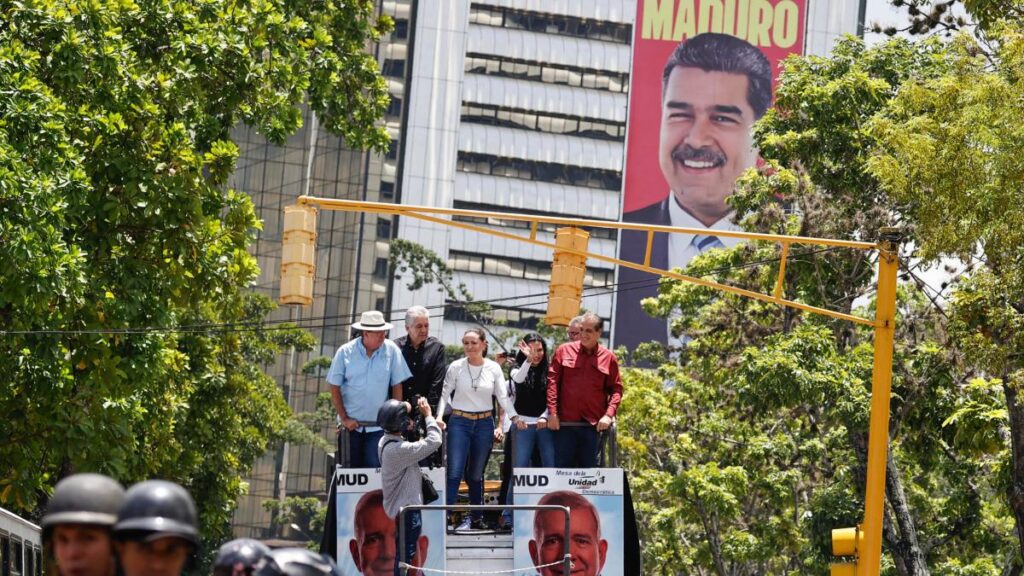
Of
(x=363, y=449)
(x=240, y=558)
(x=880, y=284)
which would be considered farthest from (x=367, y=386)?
(x=240, y=558)

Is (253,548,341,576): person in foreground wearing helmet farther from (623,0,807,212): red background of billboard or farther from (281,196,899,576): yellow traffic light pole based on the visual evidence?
(623,0,807,212): red background of billboard

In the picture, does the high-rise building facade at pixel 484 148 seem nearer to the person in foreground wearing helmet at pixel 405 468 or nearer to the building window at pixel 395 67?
the building window at pixel 395 67

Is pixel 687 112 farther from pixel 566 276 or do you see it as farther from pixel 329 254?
pixel 566 276

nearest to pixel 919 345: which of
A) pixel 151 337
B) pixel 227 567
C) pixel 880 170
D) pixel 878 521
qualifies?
pixel 880 170

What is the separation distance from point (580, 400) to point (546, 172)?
98313 mm

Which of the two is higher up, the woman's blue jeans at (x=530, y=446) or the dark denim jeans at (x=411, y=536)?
the woman's blue jeans at (x=530, y=446)

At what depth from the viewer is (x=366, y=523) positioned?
45.7ft

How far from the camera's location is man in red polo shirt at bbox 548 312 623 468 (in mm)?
14453

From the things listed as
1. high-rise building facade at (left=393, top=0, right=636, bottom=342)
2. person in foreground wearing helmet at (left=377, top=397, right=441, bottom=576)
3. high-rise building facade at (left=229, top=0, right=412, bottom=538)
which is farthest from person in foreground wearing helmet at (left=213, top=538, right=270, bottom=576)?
high-rise building facade at (left=229, top=0, right=412, bottom=538)

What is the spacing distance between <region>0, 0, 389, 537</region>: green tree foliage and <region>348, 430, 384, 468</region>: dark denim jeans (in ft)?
17.9

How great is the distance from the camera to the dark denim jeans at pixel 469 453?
571 inches

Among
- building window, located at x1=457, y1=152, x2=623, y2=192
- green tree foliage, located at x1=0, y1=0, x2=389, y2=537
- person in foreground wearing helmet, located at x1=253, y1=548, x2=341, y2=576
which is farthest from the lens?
building window, located at x1=457, y1=152, x2=623, y2=192

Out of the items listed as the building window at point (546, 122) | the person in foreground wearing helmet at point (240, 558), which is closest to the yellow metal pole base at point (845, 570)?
the person in foreground wearing helmet at point (240, 558)

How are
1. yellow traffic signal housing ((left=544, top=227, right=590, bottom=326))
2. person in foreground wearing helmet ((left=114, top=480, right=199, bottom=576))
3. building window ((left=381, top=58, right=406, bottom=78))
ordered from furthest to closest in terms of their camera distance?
building window ((left=381, top=58, right=406, bottom=78)) → yellow traffic signal housing ((left=544, top=227, right=590, bottom=326)) → person in foreground wearing helmet ((left=114, top=480, right=199, bottom=576))
